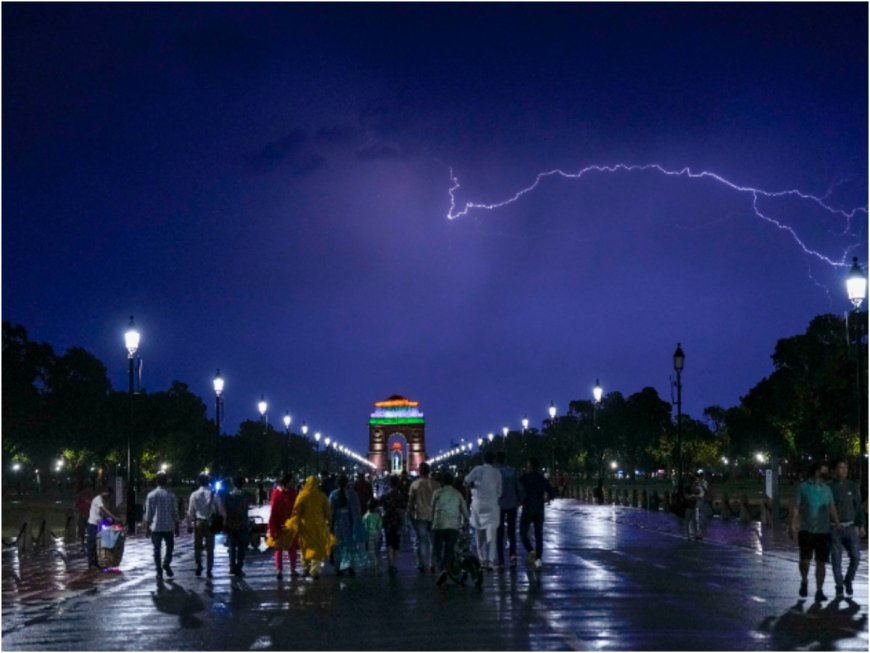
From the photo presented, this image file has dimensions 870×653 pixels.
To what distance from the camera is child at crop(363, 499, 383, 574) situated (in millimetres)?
25078

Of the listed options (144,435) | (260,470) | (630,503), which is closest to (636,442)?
(260,470)

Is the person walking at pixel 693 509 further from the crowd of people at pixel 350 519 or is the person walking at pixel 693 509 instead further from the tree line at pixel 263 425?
the crowd of people at pixel 350 519

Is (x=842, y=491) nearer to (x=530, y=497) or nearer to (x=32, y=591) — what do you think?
(x=530, y=497)

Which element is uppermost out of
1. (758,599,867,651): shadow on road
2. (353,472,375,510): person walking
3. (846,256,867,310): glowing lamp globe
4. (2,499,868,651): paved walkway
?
(846,256,867,310): glowing lamp globe

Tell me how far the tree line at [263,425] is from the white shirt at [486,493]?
12487mm

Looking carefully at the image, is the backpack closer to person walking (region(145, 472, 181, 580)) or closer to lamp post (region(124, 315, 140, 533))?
person walking (region(145, 472, 181, 580))

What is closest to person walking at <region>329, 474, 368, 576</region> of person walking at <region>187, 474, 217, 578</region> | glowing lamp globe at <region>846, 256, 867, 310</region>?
person walking at <region>187, 474, 217, 578</region>

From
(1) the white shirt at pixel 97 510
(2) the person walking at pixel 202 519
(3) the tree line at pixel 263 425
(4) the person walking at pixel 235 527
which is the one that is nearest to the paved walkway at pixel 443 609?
(4) the person walking at pixel 235 527

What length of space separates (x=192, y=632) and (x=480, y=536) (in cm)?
935

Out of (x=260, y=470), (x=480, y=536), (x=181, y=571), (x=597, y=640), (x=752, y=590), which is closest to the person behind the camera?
(x=597, y=640)

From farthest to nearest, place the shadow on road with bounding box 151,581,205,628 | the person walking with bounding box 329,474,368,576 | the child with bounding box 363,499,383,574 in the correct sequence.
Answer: the child with bounding box 363,499,383,574 → the person walking with bounding box 329,474,368,576 → the shadow on road with bounding box 151,581,205,628

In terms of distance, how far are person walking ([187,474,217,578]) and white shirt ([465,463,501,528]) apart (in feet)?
15.1

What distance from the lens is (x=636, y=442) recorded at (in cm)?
14275

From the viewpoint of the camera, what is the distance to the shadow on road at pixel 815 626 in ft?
45.9
